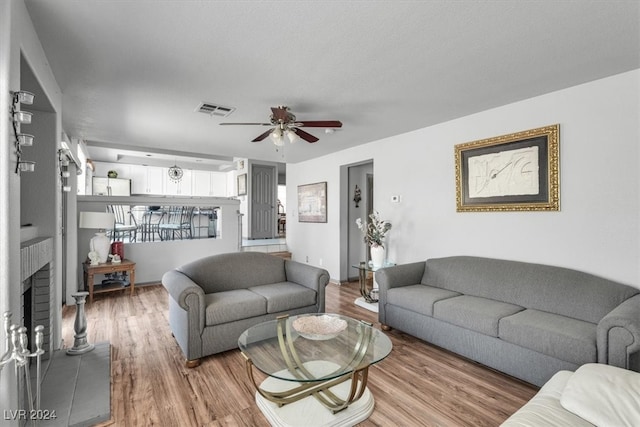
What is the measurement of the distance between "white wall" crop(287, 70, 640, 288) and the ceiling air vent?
2329 mm

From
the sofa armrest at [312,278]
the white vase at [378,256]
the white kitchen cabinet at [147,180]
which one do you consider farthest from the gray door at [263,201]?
the sofa armrest at [312,278]

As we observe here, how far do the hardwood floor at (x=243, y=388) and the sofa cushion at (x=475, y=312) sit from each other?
351 millimetres

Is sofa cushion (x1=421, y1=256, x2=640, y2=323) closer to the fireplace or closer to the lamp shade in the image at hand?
the fireplace

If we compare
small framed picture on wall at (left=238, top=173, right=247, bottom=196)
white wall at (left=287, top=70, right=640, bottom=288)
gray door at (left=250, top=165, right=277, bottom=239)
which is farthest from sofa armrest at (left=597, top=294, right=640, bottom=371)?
small framed picture on wall at (left=238, top=173, right=247, bottom=196)

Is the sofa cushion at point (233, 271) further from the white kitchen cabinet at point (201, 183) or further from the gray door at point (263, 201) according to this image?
the white kitchen cabinet at point (201, 183)

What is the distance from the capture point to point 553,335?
2148 millimetres

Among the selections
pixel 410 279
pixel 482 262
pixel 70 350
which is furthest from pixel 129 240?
pixel 482 262

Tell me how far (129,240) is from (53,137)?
3.14 m

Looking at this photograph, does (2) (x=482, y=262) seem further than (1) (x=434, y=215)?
No

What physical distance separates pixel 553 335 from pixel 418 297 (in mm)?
1103

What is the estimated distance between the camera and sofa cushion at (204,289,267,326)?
2.67m

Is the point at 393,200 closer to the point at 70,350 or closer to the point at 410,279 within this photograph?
→ the point at 410,279

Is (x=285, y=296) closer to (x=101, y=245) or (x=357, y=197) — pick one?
(x=357, y=197)

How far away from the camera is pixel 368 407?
1992 mm
